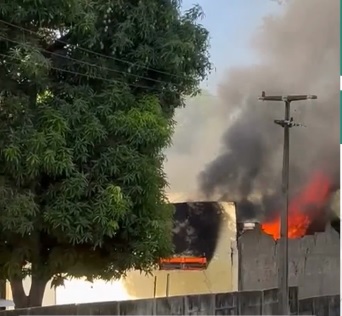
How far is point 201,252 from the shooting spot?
19.3m

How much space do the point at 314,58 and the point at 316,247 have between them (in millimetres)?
6437

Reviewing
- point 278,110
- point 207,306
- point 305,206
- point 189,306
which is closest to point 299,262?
point 305,206

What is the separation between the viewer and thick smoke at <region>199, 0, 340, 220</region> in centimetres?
2138

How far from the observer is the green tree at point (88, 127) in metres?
9.71

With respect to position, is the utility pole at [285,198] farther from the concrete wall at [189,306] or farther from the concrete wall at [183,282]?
the concrete wall at [183,282]

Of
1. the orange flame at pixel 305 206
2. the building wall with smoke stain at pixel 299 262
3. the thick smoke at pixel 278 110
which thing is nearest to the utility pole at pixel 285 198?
the building wall with smoke stain at pixel 299 262

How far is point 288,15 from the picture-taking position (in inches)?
850

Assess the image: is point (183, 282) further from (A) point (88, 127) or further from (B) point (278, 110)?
(A) point (88, 127)

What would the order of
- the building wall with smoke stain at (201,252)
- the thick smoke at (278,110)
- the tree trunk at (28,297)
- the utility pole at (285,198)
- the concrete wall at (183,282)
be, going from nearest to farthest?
the tree trunk at (28,297)
the utility pole at (285,198)
the concrete wall at (183,282)
the building wall with smoke stain at (201,252)
the thick smoke at (278,110)

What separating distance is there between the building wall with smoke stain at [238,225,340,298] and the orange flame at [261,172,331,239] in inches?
37.4

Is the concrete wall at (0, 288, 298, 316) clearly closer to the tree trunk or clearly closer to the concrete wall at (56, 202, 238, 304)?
the tree trunk

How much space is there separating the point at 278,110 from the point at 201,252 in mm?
5485

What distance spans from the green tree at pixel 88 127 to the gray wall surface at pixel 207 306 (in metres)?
0.64

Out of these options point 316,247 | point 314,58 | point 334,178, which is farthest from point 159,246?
point 314,58
